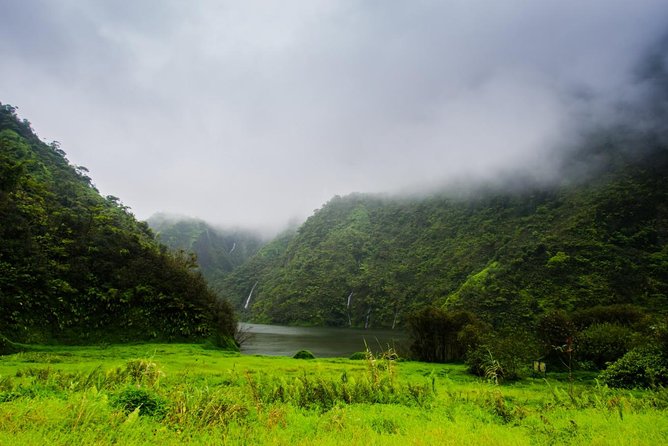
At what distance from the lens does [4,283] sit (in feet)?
96.4

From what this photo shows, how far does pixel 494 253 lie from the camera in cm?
10106

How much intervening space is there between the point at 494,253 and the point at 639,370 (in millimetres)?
88751

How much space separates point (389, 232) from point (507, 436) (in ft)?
517

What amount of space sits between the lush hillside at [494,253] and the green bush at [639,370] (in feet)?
160

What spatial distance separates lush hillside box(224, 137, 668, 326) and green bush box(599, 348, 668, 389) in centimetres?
4866

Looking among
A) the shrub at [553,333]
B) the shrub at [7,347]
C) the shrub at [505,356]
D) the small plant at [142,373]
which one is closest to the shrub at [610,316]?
the shrub at [553,333]

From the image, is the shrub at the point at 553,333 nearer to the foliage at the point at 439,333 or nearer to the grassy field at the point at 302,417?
the foliage at the point at 439,333

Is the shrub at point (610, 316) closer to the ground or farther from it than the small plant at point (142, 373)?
farther from it

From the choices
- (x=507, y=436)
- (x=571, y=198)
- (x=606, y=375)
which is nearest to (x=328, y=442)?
(x=507, y=436)

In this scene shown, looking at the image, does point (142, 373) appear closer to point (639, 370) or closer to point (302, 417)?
point (302, 417)

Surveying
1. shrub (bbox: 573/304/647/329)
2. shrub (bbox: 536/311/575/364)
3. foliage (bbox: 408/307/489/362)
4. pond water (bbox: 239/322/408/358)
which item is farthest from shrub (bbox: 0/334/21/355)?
shrub (bbox: 573/304/647/329)

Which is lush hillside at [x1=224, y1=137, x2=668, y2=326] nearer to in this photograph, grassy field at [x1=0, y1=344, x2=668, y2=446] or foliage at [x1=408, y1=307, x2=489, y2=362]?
foliage at [x1=408, y1=307, x2=489, y2=362]

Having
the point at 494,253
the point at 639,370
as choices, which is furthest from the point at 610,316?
the point at 494,253

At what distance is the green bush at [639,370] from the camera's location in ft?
54.4
